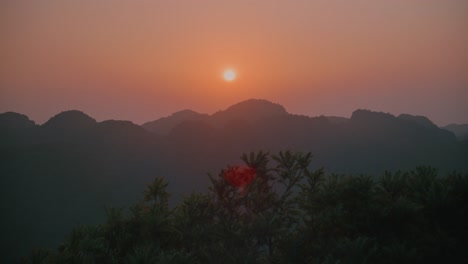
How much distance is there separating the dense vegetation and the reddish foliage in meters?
0.21

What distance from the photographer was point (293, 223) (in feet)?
58.5

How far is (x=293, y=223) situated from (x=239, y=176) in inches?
141

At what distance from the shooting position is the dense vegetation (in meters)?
16.3

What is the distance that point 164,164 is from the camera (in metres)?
188

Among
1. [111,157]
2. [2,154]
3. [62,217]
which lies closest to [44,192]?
[62,217]

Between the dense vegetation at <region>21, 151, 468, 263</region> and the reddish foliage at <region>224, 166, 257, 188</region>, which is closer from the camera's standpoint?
the dense vegetation at <region>21, 151, 468, 263</region>

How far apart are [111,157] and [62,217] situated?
52282 mm

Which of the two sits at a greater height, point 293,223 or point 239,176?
point 239,176

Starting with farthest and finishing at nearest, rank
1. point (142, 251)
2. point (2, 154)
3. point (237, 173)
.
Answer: point (2, 154) → point (237, 173) → point (142, 251)

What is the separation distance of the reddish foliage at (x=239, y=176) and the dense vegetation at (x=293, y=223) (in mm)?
214

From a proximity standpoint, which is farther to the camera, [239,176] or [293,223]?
[293,223]

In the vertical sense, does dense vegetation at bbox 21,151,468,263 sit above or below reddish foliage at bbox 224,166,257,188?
below

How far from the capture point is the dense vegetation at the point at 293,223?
16.3 m

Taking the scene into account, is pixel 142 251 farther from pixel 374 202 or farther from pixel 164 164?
pixel 164 164
